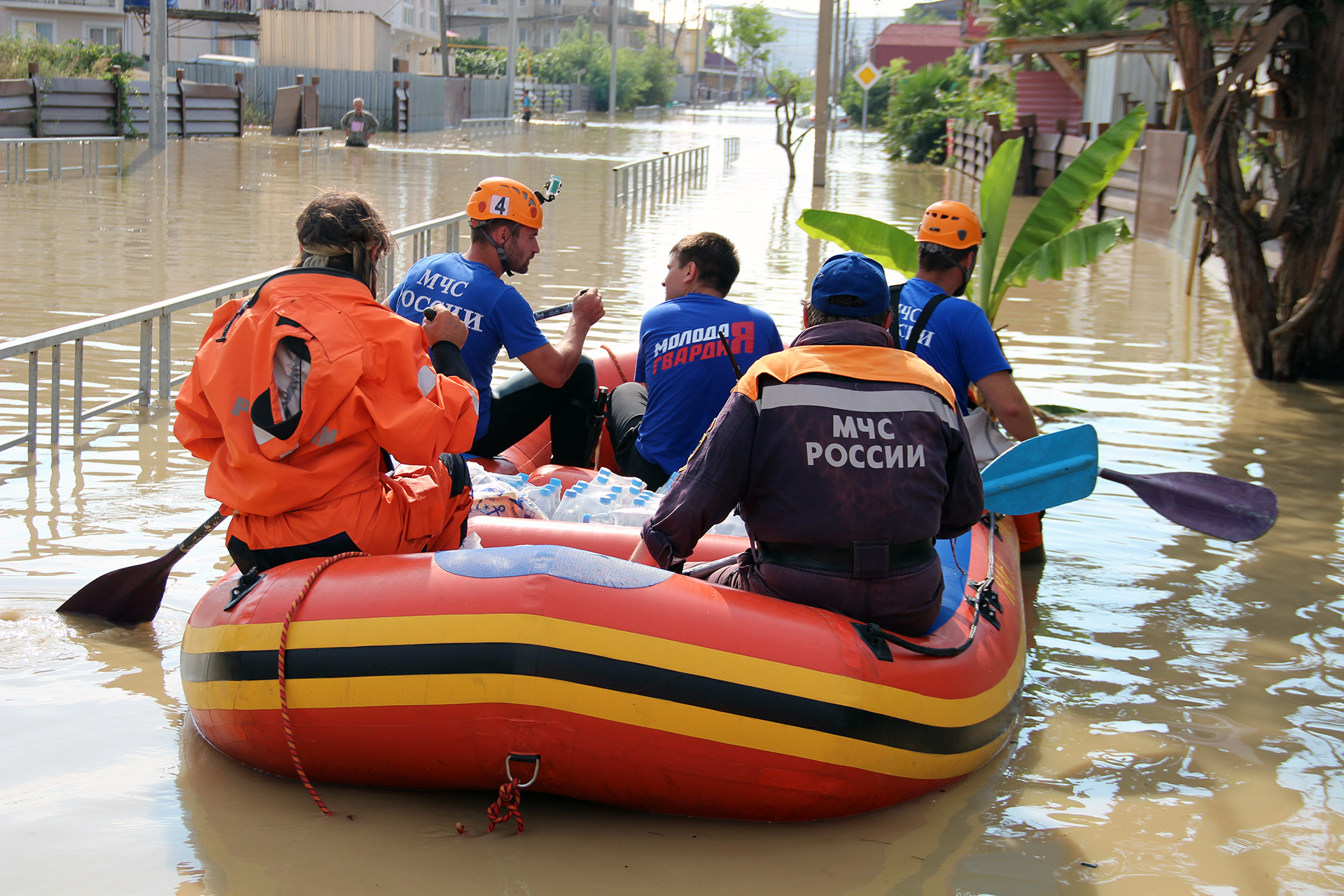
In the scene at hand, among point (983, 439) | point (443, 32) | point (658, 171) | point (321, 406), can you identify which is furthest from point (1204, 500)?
point (443, 32)

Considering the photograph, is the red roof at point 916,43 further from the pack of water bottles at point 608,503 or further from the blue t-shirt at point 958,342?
the pack of water bottles at point 608,503

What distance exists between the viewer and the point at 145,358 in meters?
6.84

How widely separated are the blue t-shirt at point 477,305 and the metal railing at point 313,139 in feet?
66.5

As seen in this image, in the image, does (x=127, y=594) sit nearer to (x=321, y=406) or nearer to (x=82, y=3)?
(x=321, y=406)

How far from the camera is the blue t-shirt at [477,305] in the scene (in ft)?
16.0

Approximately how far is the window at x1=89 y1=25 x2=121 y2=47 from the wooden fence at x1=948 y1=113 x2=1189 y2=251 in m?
32.2

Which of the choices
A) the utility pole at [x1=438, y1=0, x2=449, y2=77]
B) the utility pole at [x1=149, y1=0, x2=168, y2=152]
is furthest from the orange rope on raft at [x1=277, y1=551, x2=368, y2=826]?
the utility pole at [x1=438, y1=0, x2=449, y2=77]

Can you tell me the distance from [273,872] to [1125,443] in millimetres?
5693

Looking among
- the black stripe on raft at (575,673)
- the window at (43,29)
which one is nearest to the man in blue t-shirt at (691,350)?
the black stripe on raft at (575,673)

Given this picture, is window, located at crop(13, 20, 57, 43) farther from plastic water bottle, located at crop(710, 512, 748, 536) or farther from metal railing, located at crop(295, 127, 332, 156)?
plastic water bottle, located at crop(710, 512, 748, 536)

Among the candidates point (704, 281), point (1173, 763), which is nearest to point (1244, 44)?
point (704, 281)

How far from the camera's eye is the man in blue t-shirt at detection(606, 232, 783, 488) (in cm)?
473

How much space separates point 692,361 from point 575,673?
6.56 ft

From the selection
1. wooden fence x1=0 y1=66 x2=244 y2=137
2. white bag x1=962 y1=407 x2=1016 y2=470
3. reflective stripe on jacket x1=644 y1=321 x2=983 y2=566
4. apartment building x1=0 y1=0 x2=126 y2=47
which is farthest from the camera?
apartment building x1=0 y1=0 x2=126 y2=47
